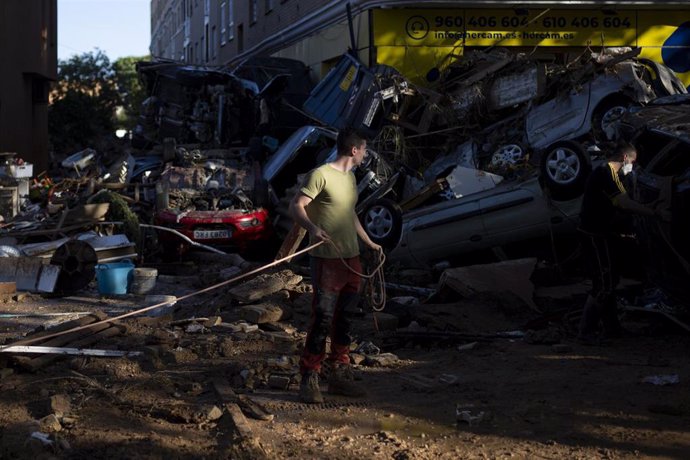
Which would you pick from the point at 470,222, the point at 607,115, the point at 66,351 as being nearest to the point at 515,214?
the point at 470,222

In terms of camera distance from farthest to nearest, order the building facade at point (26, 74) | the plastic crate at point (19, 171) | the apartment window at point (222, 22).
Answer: the apartment window at point (222, 22) → the building facade at point (26, 74) → the plastic crate at point (19, 171)

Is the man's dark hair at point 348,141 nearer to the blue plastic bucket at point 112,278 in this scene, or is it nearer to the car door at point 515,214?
the car door at point 515,214

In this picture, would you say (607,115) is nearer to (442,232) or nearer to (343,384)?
(442,232)

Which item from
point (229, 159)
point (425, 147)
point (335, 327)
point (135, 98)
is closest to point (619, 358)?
point (335, 327)

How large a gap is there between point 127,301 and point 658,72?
25.5 ft

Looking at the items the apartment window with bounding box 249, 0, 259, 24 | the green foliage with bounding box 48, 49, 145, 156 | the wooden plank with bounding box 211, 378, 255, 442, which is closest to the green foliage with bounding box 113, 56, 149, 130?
the green foliage with bounding box 48, 49, 145, 156

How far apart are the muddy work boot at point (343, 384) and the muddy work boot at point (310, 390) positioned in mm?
201

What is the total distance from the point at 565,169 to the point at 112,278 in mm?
5624

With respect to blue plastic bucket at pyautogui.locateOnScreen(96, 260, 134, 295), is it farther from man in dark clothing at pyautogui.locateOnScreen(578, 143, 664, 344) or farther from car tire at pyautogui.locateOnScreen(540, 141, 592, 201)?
man in dark clothing at pyautogui.locateOnScreen(578, 143, 664, 344)

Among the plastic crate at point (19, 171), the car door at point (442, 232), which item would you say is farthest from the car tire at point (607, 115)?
the plastic crate at point (19, 171)

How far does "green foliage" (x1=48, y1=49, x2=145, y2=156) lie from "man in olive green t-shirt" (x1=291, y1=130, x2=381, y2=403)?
89.0ft

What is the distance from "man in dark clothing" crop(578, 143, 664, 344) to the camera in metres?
8.35

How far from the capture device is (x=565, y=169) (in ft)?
36.1

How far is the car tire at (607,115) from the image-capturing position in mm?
12594
